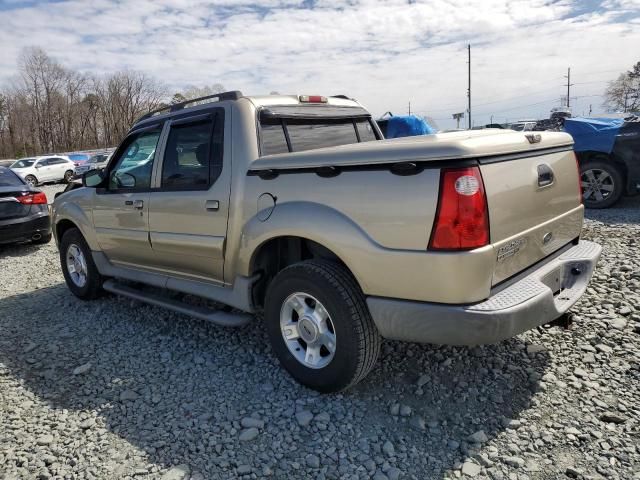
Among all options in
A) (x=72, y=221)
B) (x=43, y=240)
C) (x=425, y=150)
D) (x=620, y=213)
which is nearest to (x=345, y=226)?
(x=425, y=150)

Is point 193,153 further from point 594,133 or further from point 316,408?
point 594,133

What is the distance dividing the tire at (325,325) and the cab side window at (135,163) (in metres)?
1.79

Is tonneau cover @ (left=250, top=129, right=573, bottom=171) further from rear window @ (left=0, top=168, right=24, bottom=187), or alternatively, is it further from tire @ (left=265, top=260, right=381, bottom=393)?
rear window @ (left=0, top=168, right=24, bottom=187)

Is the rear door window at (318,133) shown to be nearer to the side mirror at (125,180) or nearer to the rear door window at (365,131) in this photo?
the rear door window at (365,131)

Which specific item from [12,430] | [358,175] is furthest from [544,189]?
[12,430]

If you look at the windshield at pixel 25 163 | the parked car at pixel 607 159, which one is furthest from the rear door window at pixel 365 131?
the windshield at pixel 25 163

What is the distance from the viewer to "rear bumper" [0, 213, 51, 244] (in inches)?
298

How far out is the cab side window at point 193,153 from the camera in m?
3.48

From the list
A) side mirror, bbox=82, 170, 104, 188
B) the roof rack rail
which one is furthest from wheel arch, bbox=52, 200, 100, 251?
the roof rack rail

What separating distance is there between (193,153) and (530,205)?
2441 millimetres

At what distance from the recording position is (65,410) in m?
3.08

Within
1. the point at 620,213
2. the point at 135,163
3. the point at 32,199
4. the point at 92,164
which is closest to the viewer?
the point at 135,163

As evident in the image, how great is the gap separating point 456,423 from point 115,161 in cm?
378

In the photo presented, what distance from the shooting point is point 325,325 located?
2.93 m
